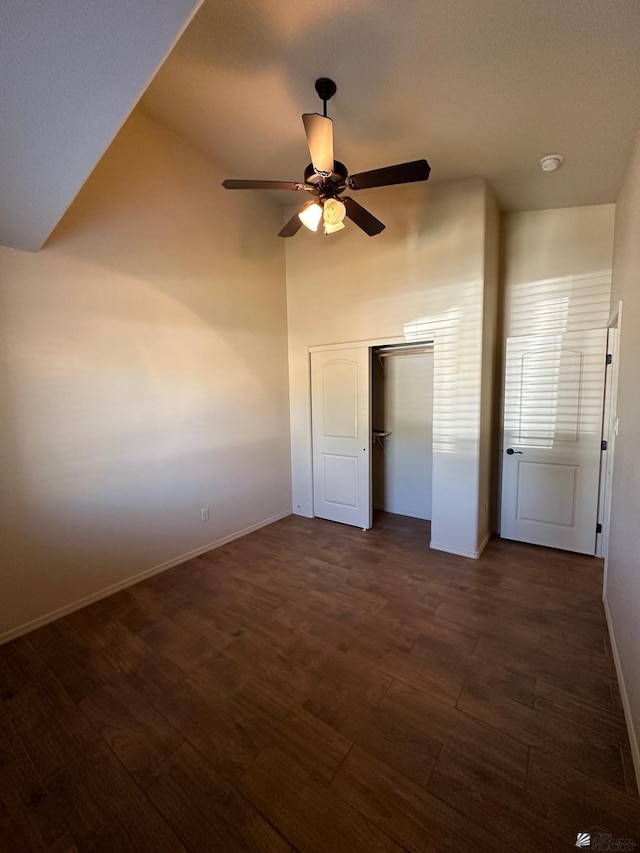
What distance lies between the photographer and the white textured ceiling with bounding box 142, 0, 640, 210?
1.60m

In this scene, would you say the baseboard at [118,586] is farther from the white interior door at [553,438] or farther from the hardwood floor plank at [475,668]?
the white interior door at [553,438]

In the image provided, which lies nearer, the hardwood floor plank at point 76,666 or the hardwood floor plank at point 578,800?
the hardwood floor plank at point 578,800

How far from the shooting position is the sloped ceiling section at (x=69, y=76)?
97 cm

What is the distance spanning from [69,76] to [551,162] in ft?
9.54

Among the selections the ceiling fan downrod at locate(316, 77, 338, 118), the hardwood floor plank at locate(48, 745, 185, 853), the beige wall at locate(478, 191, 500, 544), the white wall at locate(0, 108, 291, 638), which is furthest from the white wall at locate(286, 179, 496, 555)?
the hardwood floor plank at locate(48, 745, 185, 853)

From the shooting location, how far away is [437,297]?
10.1 feet

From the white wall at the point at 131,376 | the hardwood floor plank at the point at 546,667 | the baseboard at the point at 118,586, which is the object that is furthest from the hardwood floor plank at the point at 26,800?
the hardwood floor plank at the point at 546,667

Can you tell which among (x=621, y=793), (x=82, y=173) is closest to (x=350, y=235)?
(x=82, y=173)

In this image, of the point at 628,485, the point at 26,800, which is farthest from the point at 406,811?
the point at 628,485

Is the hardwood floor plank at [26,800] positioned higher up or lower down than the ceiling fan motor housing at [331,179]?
lower down

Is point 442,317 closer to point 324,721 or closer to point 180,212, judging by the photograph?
point 180,212

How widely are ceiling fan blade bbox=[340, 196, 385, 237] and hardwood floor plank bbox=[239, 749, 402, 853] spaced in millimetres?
2955

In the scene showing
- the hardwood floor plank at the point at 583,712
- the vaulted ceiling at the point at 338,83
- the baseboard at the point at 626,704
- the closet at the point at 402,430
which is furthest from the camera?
the closet at the point at 402,430

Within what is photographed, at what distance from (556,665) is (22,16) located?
3.43 m
